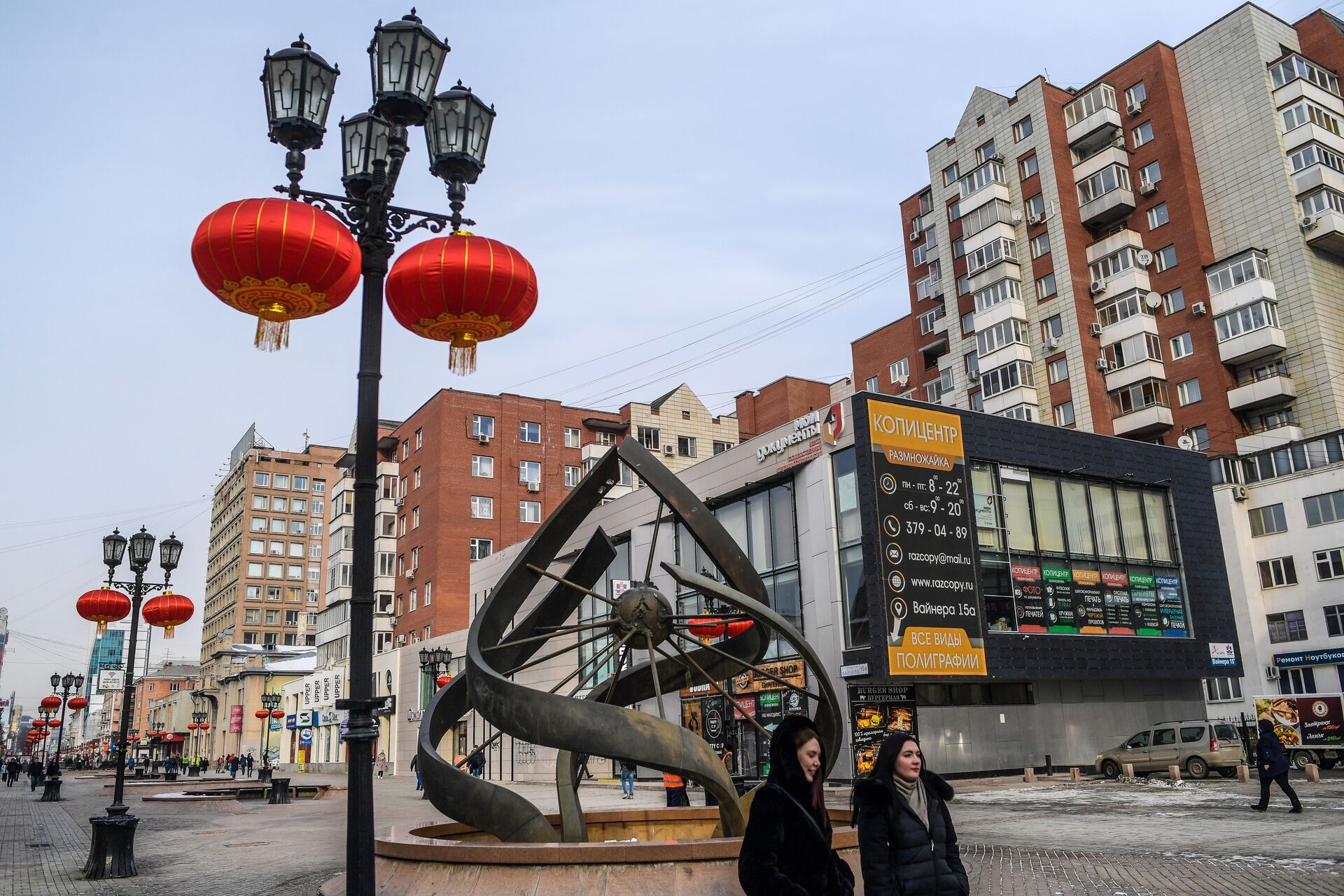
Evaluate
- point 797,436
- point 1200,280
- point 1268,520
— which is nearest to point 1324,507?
point 1268,520

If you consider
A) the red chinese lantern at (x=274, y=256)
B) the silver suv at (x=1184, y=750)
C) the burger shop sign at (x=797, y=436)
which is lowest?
the silver suv at (x=1184, y=750)

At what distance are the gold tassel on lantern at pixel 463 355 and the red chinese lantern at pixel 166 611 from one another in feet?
56.4

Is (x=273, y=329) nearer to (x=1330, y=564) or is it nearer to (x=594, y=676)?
(x=594, y=676)

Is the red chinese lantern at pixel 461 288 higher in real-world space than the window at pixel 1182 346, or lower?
lower

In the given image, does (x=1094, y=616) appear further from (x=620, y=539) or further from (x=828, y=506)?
(x=620, y=539)

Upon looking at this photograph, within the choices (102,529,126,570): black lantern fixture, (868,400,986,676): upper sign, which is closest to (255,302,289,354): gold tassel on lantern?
(102,529,126,570): black lantern fixture

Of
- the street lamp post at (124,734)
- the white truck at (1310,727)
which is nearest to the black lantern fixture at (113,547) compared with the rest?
the street lamp post at (124,734)

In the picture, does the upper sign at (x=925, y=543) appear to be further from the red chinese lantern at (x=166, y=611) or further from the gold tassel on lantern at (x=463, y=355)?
the gold tassel on lantern at (x=463, y=355)

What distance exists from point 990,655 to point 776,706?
7.19 metres

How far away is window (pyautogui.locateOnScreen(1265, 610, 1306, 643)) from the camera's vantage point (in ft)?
135

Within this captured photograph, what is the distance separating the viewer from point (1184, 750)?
29.3 metres

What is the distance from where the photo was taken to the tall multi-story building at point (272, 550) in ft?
363

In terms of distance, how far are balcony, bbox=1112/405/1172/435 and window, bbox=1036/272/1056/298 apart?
7.83m

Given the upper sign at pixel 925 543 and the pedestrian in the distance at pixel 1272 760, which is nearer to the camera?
the pedestrian in the distance at pixel 1272 760
